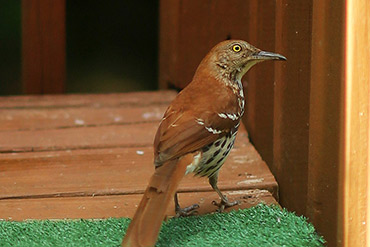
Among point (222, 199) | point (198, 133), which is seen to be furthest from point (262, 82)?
point (198, 133)

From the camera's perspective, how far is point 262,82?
3.36 m

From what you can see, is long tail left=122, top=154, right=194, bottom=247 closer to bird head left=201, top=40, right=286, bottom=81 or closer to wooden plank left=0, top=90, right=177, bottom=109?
bird head left=201, top=40, right=286, bottom=81

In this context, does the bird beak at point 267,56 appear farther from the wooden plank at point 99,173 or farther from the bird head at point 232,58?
the wooden plank at point 99,173

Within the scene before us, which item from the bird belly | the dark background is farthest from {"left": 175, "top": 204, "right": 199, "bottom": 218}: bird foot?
the dark background

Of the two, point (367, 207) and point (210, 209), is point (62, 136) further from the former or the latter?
point (367, 207)

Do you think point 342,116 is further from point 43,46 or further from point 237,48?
point 43,46

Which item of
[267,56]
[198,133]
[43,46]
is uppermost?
[267,56]

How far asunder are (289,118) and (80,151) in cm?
119

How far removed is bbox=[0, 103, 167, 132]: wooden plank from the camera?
4.21m

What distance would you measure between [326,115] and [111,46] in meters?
3.77

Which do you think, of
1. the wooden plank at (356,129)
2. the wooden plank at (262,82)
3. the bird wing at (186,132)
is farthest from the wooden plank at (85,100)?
the wooden plank at (356,129)

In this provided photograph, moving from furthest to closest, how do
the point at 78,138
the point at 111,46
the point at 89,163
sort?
the point at 111,46, the point at 78,138, the point at 89,163

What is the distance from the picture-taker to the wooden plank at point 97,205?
2.81m

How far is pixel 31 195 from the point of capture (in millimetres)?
3018
